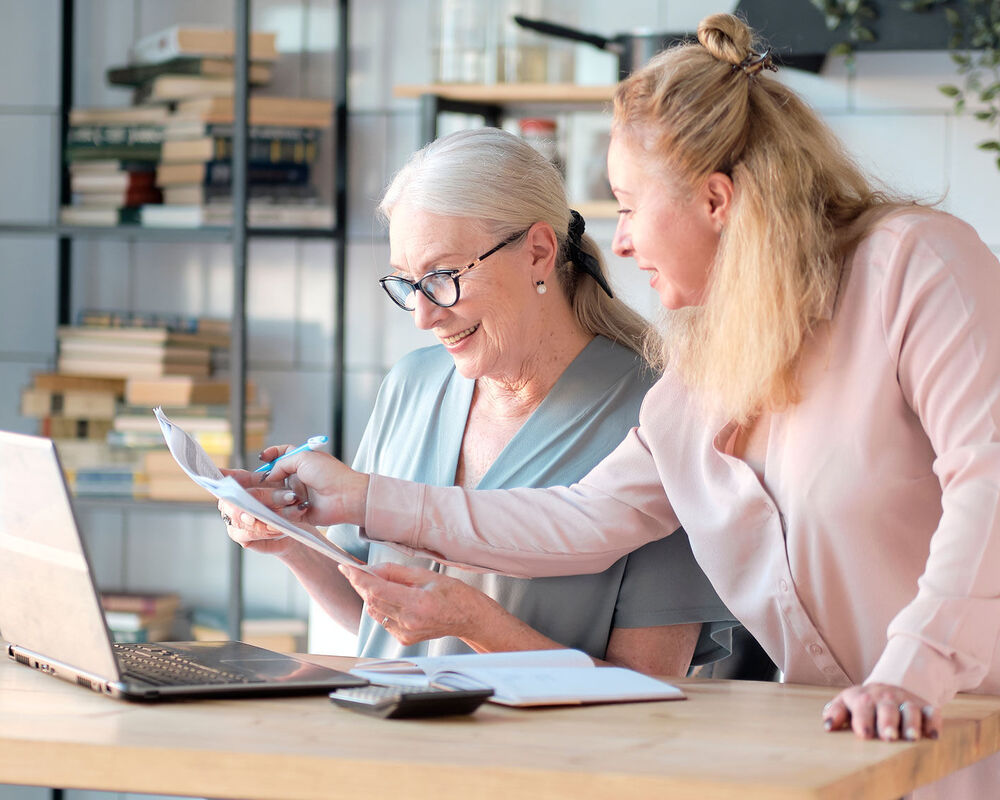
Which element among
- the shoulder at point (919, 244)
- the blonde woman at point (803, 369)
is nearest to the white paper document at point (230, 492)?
the blonde woman at point (803, 369)

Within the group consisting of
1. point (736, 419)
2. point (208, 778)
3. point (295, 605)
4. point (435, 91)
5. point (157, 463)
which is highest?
point (435, 91)

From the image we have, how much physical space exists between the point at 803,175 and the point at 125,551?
2643 millimetres

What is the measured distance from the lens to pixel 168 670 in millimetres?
1355

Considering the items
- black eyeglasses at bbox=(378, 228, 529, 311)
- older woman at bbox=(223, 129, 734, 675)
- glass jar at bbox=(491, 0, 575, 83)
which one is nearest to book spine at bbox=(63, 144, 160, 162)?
glass jar at bbox=(491, 0, 575, 83)

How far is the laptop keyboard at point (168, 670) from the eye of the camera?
4.26ft

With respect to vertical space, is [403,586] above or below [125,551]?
above

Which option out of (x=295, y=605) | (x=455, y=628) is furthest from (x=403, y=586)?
(x=295, y=605)

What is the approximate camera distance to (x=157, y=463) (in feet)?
10.7

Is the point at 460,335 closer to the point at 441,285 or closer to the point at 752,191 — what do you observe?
the point at 441,285

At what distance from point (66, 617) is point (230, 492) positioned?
0.66 ft

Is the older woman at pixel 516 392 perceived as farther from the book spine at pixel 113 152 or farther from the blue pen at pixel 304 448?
the book spine at pixel 113 152

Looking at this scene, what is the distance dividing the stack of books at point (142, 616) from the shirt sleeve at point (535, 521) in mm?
1857

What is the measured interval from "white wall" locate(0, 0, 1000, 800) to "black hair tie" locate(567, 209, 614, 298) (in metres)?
1.38

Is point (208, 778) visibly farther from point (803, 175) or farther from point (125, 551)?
point (125, 551)
